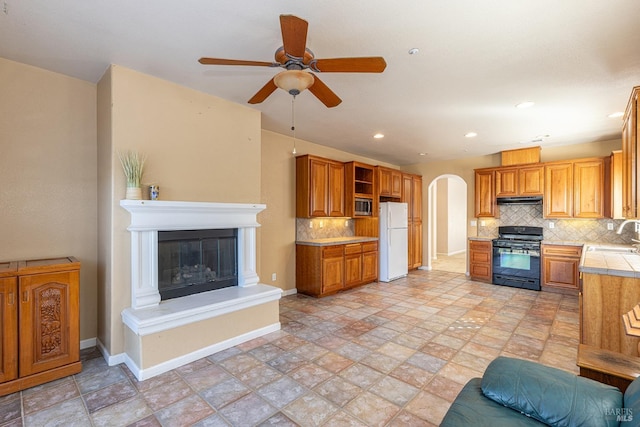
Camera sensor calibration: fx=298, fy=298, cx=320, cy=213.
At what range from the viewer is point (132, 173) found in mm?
2771

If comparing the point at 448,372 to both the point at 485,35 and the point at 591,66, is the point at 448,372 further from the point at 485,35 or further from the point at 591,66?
the point at 591,66

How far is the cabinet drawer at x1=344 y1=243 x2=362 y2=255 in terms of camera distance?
5367 millimetres

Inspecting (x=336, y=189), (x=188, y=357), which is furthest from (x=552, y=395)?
(x=336, y=189)

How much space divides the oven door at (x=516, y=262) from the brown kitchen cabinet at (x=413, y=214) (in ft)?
5.83

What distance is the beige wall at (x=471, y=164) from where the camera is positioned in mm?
5434

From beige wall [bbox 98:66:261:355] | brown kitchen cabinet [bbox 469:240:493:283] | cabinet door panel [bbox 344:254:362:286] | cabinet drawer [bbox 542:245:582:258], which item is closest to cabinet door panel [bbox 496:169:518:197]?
brown kitchen cabinet [bbox 469:240:493:283]

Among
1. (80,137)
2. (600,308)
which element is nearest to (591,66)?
(600,308)

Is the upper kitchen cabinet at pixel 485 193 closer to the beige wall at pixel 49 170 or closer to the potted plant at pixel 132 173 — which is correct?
the potted plant at pixel 132 173

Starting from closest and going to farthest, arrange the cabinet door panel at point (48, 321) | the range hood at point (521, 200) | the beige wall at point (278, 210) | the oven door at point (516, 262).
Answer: the cabinet door panel at point (48, 321)
the beige wall at point (278, 210)
the oven door at point (516, 262)
the range hood at point (521, 200)

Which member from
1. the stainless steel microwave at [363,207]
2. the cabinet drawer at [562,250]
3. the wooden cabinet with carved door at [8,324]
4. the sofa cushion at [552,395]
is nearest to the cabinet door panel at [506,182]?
the cabinet drawer at [562,250]

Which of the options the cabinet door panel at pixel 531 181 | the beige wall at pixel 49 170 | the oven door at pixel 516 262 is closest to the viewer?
the beige wall at pixel 49 170

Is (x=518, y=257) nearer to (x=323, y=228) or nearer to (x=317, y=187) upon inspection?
(x=323, y=228)

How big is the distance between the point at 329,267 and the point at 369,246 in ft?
4.11

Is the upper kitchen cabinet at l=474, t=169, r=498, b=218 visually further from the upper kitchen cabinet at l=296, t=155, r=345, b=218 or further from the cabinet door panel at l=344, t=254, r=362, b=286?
the upper kitchen cabinet at l=296, t=155, r=345, b=218
